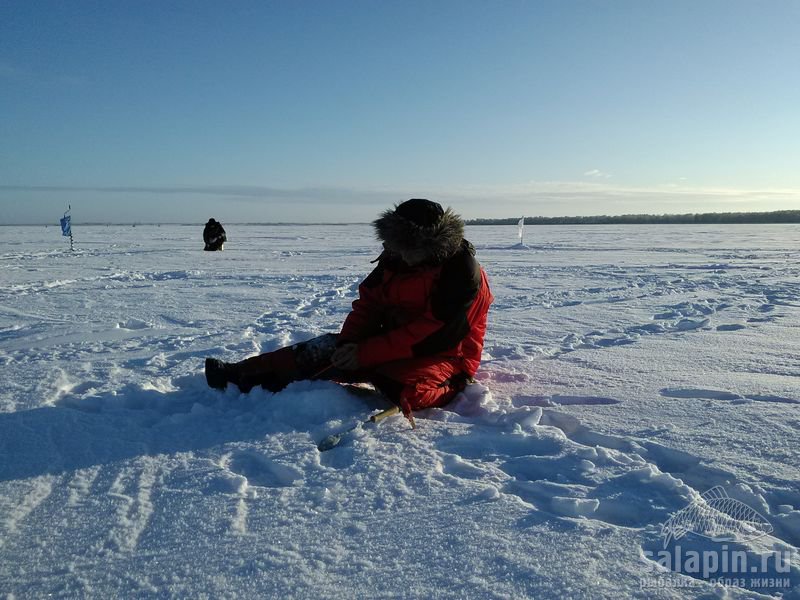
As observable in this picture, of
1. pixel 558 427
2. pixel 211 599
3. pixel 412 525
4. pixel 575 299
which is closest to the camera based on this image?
pixel 211 599

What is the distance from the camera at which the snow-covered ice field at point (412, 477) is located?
4.49 feet

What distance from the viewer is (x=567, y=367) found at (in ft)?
11.1

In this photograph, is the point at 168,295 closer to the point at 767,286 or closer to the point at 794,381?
the point at 794,381

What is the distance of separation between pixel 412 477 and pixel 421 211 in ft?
3.97

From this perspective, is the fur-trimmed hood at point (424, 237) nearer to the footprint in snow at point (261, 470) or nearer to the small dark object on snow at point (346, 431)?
the small dark object on snow at point (346, 431)

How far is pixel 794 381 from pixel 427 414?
6.86 ft

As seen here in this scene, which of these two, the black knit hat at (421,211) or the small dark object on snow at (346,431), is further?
the black knit hat at (421,211)

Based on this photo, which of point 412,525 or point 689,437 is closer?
point 412,525

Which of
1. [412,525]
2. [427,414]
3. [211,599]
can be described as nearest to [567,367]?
[427,414]

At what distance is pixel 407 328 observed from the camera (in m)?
2.50

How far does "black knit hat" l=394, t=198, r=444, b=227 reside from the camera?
8.02 ft

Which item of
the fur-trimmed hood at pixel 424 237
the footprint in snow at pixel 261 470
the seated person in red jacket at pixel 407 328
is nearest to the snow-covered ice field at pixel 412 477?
the footprint in snow at pixel 261 470

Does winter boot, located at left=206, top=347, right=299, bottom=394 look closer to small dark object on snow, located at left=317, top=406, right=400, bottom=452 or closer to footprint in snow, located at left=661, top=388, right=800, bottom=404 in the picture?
small dark object on snow, located at left=317, top=406, right=400, bottom=452

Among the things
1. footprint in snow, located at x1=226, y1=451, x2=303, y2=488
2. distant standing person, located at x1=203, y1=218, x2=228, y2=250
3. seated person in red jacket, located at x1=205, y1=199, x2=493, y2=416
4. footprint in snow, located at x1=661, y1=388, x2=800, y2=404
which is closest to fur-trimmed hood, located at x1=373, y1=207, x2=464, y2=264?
seated person in red jacket, located at x1=205, y1=199, x2=493, y2=416
